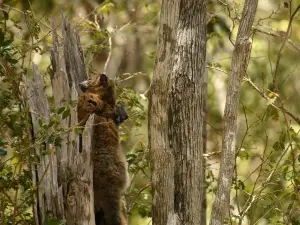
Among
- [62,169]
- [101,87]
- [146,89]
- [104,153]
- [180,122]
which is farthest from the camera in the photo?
[146,89]

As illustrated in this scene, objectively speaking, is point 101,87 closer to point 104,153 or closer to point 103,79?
point 103,79

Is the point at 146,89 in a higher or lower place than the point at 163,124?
higher

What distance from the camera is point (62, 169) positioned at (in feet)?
19.0

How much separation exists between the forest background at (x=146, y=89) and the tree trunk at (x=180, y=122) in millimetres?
872

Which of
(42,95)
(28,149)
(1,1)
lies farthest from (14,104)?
(1,1)

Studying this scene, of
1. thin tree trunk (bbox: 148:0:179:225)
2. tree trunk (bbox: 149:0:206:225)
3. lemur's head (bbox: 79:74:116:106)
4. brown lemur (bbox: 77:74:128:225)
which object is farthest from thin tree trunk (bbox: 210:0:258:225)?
lemur's head (bbox: 79:74:116:106)

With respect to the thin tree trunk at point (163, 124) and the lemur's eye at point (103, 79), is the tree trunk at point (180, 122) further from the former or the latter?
the lemur's eye at point (103, 79)

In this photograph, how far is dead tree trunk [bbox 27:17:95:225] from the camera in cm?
560

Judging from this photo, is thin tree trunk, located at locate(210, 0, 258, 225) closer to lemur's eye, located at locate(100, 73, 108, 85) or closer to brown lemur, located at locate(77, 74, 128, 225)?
brown lemur, located at locate(77, 74, 128, 225)

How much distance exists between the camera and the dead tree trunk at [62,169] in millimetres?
5600

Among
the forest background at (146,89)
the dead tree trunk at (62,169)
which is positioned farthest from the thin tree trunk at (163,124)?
the forest background at (146,89)

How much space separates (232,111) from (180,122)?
1.65 feet

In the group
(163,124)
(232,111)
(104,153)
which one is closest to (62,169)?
(104,153)

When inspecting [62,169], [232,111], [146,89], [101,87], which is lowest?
[62,169]
